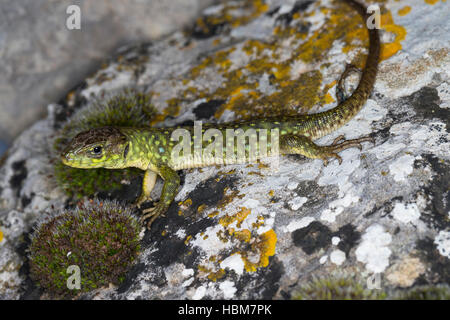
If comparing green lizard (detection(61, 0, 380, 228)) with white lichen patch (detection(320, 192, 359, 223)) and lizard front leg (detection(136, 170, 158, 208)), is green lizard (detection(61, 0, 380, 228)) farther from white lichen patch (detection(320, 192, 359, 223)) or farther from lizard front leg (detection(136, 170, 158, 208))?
white lichen patch (detection(320, 192, 359, 223))

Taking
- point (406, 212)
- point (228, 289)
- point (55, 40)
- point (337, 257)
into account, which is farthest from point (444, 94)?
point (55, 40)

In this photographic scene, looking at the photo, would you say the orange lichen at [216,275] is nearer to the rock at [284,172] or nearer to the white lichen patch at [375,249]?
the rock at [284,172]

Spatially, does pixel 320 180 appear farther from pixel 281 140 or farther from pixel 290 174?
pixel 281 140

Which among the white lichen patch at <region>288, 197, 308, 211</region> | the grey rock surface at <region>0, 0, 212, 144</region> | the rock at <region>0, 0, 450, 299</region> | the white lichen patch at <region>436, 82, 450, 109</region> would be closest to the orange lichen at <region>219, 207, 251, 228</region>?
the rock at <region>0, 0, 450, 299</region>

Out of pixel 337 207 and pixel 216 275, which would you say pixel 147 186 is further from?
pixel 337 207

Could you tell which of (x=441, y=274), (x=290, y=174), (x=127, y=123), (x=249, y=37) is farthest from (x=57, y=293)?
(x=249, y=37)

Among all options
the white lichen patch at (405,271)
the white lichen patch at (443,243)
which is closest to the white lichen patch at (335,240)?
the white lichen patch at (405,271)
